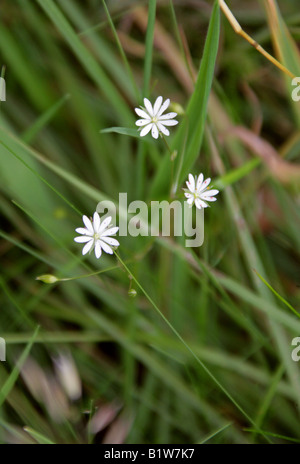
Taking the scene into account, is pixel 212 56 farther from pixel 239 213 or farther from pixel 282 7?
pixel 282 7

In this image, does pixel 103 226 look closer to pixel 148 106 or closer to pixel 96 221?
pixel 96 221

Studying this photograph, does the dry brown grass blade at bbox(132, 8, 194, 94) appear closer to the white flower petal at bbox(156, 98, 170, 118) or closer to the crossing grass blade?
the crossing grass blade

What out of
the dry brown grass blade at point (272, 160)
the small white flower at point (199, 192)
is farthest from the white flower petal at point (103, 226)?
the dry brown grass blade at point (272, 160)

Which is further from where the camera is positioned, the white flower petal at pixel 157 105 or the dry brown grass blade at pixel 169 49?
the dry brown grass blade at pixel 169 49

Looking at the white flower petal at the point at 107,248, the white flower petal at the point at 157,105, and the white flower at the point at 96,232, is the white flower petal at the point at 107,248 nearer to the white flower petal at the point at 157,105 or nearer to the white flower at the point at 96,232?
the white flower at the point at 96,232

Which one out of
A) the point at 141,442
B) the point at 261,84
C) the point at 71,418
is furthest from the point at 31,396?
the point at 261,84

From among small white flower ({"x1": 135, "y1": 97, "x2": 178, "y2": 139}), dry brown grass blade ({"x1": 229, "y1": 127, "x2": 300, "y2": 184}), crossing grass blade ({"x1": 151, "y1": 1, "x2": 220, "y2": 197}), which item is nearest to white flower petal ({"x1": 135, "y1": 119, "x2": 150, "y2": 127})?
small white flower ({"x1": 135, "y1": 97, "x2": 178, "y2": 139})

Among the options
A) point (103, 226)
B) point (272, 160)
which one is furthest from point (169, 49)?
point (103, 226)
